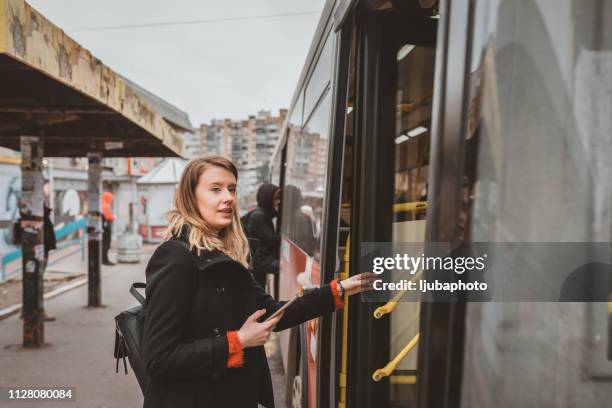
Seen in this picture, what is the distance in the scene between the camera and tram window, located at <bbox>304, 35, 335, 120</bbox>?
2.81m

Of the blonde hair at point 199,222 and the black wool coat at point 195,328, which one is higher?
the blonde hair at point 199,222

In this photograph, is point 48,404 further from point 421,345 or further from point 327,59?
point 421,345

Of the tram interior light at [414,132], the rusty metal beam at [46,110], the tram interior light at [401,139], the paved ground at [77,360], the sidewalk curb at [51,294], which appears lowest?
the sidewalk curb at [51,294]

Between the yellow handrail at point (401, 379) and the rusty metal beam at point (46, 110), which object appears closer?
the yellow handrail at point (401, 379)

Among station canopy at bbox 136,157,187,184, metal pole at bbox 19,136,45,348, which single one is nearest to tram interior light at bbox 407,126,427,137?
metal pole at bbox 19,136,45,348

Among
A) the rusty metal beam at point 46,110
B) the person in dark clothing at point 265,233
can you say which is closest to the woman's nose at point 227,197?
the person in dark clothing at point 265,233

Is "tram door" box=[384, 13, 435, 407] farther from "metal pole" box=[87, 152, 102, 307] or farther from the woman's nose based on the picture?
"metal pole" box=[87, 152, 102, 307]

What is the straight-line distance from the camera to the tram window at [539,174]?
3.07 feet

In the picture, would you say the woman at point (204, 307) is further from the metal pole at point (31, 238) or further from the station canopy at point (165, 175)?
the station canopy at point (165, 175)

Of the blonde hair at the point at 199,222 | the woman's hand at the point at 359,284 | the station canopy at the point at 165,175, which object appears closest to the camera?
the blonde hair at the point at 199,222

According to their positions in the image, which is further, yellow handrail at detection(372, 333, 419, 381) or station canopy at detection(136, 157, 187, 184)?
station canopy at detection(136, 157, 187, 184)

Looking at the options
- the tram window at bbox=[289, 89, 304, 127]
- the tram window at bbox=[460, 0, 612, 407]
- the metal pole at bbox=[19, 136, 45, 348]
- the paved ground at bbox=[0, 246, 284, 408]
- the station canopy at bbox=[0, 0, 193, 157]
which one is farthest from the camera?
the metal pole at bbox=[19, 136, 45, 348]

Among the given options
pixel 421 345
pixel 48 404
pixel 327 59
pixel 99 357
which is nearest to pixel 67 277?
pixel 99 357

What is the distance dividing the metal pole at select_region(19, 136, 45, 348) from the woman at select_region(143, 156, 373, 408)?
506 cm
